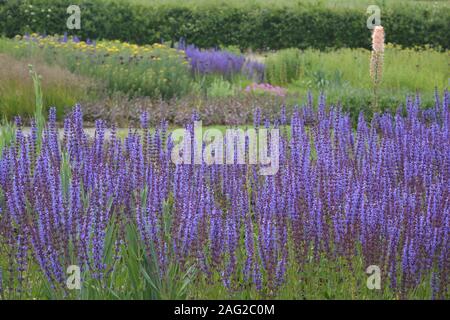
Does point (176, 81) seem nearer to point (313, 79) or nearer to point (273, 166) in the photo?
point (313, 79)

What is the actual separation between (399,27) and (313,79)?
22.6 feet

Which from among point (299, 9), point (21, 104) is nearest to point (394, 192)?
point (21, 104)

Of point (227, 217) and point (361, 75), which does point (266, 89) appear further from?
point (227, 217)

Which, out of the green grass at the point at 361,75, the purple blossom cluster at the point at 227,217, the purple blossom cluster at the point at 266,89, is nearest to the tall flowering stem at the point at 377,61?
the green grass at the point at 361,75

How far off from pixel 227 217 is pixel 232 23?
14224 mm

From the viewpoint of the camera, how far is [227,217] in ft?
13.6

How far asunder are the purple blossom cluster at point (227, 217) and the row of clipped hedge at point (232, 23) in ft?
42.4

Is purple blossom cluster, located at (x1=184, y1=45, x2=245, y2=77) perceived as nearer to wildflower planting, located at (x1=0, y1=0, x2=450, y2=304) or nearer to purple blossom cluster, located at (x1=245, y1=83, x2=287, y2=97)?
purple blossom cluster, located at (x1=245, y1=83, x2=287, y2=97)

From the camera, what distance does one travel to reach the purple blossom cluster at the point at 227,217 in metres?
3.78

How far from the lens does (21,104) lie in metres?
9.80

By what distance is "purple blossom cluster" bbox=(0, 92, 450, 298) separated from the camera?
12.4ft

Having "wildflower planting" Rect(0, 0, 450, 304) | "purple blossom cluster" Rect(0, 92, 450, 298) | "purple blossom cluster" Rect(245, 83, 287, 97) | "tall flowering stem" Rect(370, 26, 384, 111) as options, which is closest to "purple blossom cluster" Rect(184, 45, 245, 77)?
"purple blossom cluster" Rect(245, 83, 287, 97)

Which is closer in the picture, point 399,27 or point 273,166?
point 273,166
